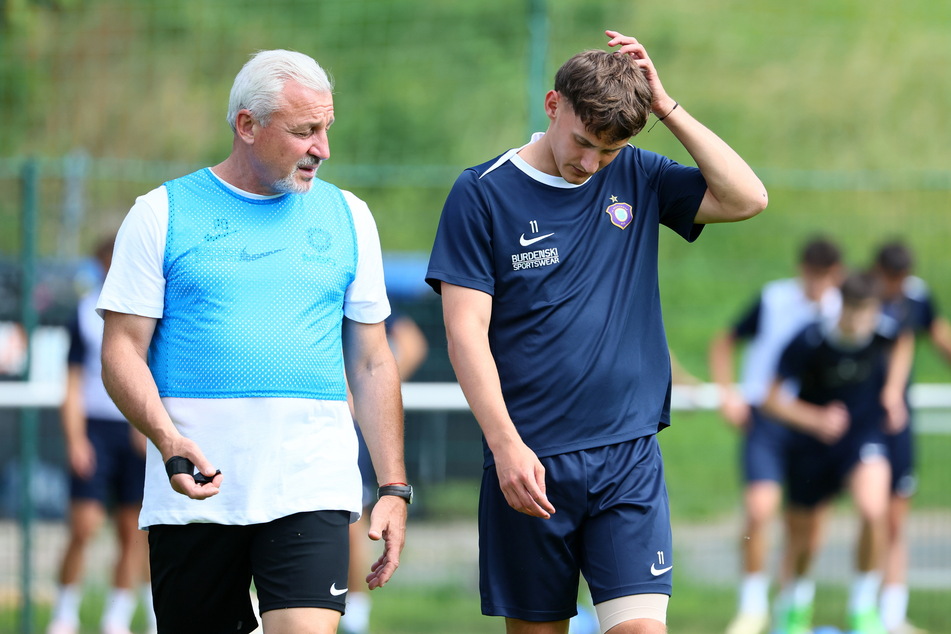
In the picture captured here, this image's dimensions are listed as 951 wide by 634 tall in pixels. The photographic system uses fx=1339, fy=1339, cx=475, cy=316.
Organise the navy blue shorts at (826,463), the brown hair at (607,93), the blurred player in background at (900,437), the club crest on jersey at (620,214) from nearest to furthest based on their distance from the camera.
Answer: the brown hair at (607,93), the club crest on jersey at (620,214), the navy blue shorts at (826,463), the blurred player in background at (900,437)

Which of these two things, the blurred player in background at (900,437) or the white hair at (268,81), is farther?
the blurred player in background at (900,437)

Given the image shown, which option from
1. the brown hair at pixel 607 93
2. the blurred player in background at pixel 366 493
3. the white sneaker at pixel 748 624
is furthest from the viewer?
the white sneaker at pixel 748 624

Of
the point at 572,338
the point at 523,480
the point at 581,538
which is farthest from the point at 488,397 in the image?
the point at 581,538

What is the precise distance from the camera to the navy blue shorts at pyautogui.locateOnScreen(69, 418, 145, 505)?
8148mm

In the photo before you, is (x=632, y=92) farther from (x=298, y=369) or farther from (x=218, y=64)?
(x=218, y=64)

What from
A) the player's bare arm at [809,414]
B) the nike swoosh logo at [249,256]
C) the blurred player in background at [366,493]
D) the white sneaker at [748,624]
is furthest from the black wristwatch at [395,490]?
the player's bare arm at [809,414]

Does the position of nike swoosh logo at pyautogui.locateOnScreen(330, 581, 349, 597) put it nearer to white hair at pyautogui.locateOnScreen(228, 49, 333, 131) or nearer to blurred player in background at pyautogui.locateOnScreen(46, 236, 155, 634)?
white hair at pyautogui.locateOnScreen(228, 49, 333, 131)

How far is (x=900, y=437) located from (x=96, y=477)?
521 centimetres

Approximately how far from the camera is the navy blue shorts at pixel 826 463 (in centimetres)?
870

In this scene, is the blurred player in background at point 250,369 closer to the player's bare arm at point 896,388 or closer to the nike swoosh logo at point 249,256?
the nike swoosh logo at point 249,256

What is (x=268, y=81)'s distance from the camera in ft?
12.9

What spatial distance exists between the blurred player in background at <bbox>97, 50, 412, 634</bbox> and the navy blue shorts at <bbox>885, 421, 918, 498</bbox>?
5.76 meters

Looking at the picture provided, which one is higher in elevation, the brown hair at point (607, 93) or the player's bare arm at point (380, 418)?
the brown hair at point (607, 93)

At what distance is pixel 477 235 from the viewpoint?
4055mm
